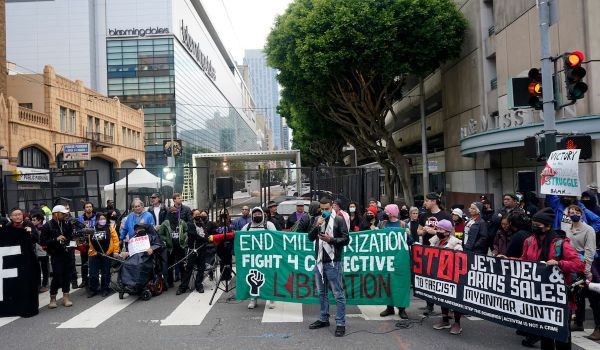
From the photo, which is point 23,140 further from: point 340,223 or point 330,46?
point 340,223

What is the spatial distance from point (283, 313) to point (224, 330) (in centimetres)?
118

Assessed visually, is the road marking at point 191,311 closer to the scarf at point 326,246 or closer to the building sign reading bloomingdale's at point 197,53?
the scarf at point 326,246

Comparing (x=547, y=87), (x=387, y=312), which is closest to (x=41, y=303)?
(x=387, y=312)

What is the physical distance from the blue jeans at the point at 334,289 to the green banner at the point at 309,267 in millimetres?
753

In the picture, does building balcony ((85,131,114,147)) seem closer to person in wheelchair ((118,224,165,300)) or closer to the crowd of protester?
the crowd of protester

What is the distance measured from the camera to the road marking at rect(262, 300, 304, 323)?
22.5 ft

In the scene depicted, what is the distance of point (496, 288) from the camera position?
575cm

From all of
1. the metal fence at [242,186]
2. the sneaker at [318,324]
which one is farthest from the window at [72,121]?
the sneaker at [318,324]

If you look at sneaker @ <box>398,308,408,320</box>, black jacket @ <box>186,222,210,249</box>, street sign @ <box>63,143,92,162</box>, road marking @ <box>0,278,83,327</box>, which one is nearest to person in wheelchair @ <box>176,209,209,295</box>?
black jacket @ <box>186,222,210,249</box>

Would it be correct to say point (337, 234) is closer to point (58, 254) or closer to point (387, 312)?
point (387, 312)

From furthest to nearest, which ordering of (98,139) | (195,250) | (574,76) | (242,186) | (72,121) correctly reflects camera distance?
(98,139)
(72,121)
(242,186)
(195,250)
(574,76)

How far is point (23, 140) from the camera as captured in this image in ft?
96.5

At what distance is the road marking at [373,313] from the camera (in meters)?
6.88

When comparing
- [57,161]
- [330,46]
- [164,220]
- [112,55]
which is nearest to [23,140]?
[57,161]
